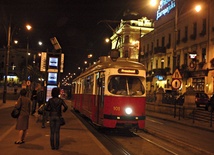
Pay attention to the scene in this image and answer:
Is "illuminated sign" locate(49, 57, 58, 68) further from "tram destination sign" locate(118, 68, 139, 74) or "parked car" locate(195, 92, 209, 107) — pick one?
"parked car" locate(195, 92, 209, 107)

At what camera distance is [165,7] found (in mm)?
52812

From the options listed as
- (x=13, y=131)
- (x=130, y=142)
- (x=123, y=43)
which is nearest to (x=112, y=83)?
(x=130, y=142)

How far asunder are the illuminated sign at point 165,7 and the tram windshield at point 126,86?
3853 centimetres

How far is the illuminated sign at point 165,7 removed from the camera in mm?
50356

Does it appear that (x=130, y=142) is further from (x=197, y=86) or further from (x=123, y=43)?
(x=123, y=43)

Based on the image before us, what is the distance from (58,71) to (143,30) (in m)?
64.2

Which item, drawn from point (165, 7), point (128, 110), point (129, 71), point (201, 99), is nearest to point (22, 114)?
point (128, 110)

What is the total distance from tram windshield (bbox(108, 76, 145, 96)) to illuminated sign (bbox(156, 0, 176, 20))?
3853 centimetres

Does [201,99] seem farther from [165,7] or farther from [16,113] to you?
[165,7]

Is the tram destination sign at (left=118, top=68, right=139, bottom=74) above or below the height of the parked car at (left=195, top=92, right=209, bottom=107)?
above

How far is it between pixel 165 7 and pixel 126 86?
42.0 metres

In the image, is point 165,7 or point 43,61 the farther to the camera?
point 165,7

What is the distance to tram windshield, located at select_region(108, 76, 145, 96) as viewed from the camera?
13.5m

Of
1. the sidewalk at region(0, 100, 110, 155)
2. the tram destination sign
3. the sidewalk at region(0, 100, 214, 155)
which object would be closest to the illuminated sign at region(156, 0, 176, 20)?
the tram destination sign
